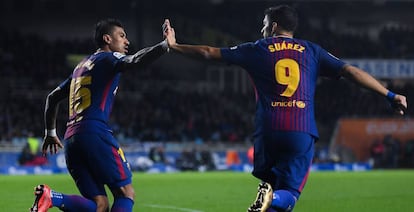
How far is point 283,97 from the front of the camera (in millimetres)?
6777

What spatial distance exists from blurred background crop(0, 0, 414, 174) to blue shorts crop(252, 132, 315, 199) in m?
22.2

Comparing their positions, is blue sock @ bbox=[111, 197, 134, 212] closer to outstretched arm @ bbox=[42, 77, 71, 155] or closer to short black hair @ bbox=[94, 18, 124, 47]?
outstretched arm @ bbox=[42, 77, 71, 155]

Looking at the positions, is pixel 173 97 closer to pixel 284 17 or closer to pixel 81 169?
pixel 81 169

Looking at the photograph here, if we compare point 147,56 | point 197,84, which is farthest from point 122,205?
point 197,84

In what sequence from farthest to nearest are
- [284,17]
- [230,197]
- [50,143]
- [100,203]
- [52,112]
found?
[230,197], [50,143], [52,112], [100,203], [284,17]

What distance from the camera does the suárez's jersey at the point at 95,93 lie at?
7.19 m

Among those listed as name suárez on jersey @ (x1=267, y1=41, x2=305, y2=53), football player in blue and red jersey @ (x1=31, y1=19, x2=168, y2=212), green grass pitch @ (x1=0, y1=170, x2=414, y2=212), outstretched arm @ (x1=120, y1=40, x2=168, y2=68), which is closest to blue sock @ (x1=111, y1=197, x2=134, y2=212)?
football player in blue and red jersey @ (x1=31, y1=19, x2=168, y2=212)

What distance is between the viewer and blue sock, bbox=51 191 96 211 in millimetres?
7410

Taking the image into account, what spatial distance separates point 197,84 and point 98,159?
→ 1449 inches

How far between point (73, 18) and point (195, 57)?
1533 inches

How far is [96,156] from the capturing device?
7113 millimetres

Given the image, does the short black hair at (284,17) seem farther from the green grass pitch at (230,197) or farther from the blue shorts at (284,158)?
the green grass pitch at (230,197)

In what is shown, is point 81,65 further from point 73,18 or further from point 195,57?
point 73,18

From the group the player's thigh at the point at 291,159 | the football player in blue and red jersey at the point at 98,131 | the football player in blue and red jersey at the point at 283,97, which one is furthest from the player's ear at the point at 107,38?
the player's thigh at the point at 291,159
